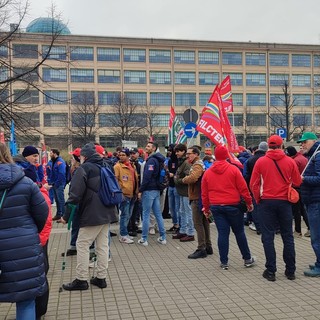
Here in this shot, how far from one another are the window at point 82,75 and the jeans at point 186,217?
59.7 m

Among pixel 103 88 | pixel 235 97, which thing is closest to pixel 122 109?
pixel 103 88

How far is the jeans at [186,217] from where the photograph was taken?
886 cm

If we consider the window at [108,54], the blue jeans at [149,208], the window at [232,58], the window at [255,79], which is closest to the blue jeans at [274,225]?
the blue jeans at [149,208]

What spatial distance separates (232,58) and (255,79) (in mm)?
5550

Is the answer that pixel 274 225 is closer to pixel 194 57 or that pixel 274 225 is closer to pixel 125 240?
pixel 125 240

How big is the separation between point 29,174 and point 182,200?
4.64 meters

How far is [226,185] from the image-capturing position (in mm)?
6527

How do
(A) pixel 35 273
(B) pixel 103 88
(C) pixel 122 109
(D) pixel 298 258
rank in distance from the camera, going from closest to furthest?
1. (A) pixel 35 273
2. (D) pixel 298 258
3. (C) pixel 122 109
4. (B) pixel 103 88

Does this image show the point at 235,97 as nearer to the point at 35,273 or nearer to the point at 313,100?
the point at 313,100

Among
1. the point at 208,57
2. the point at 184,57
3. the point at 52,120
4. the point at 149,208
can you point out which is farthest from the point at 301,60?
the point at 149,208

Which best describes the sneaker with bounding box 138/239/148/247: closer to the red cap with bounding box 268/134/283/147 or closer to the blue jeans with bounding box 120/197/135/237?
the blue jeans with bounding box 120/197/135/237

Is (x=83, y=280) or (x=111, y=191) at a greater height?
(x=111, y=191)

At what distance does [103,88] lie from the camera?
6662 cm

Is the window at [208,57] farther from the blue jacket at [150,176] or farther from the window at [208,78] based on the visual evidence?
the blue jacket at [150,176]
